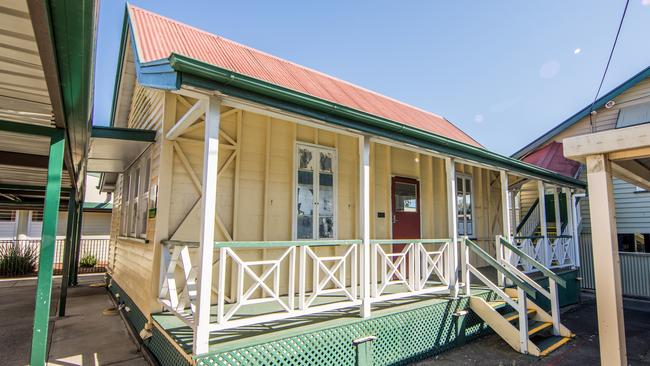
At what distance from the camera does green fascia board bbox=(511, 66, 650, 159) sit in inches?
420

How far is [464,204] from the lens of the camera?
8836 millimetres

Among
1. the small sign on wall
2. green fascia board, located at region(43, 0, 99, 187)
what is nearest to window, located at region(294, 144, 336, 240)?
the small sign on wall

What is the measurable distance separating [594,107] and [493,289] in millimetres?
9269

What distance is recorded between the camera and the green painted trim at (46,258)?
3.11 metres

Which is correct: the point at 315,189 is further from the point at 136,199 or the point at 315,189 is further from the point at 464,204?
the point at 464,204

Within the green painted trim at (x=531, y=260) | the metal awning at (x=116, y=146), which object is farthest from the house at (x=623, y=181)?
the metal awning at (x=116, y=146)

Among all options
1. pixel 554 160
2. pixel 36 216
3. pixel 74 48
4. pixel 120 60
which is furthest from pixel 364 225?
pixel 36 216

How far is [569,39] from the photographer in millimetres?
11539

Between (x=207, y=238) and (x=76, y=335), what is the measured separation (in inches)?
164

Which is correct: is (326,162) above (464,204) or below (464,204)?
above

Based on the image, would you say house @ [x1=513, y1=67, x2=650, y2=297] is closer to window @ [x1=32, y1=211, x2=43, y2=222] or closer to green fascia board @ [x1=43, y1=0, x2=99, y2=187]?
green fascia board @ [x1=43, y1=0, x2=99, y2=187]

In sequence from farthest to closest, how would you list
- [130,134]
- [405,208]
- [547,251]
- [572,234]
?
[572,234] → [547,251] → [405,208] → [130,134]

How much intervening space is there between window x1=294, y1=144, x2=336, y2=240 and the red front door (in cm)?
171

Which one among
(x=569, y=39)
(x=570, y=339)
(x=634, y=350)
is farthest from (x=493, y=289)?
(x=569, y=39)
